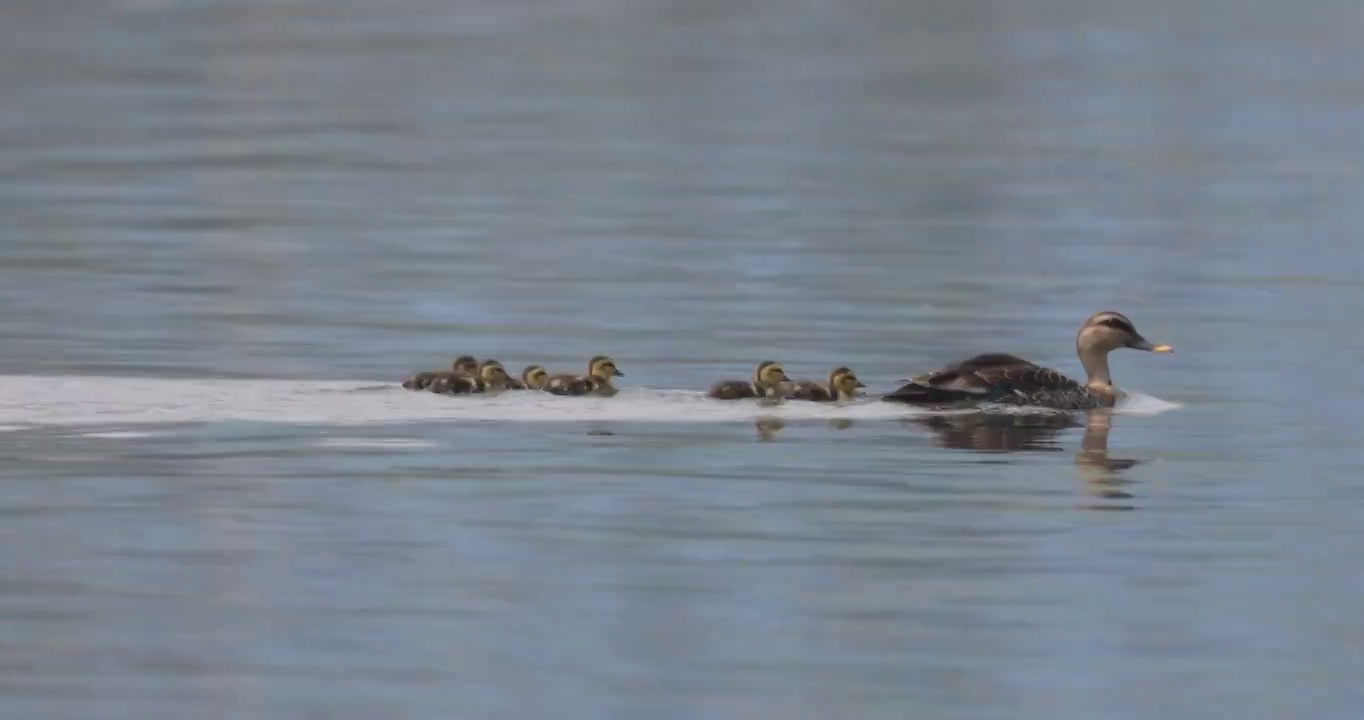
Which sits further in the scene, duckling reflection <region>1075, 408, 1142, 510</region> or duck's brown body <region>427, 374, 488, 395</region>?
duck's brown body <region>427, 374, 488, 395</region>

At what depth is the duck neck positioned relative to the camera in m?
17.2

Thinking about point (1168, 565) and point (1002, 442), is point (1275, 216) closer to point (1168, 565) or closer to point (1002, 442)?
point (1002, 442)

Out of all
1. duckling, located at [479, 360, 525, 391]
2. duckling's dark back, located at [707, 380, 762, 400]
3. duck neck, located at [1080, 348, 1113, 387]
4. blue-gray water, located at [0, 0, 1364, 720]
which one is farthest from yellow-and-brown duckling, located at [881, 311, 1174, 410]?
duckling, located at [479, 360, 525, 391]

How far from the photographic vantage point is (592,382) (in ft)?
52.6

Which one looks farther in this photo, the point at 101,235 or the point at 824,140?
the point at 824,140

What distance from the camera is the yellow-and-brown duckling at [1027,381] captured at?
1611cm

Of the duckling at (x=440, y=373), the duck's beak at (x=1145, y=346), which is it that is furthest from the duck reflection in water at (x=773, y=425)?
the duck's beak at (x=1145, y=346)

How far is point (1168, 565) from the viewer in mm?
12156

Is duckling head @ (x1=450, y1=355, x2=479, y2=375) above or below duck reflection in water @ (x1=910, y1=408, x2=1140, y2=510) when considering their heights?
above

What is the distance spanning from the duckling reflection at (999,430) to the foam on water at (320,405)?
0.80ft

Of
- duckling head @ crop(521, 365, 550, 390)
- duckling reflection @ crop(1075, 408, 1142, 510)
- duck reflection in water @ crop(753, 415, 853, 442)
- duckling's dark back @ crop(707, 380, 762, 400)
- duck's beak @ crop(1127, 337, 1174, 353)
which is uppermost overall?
duck's beak @ crop(1127, 337, 1174, 353)

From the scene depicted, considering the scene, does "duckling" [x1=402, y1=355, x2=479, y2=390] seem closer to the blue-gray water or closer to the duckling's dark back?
the blue-gray water

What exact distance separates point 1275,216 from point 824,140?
875cm

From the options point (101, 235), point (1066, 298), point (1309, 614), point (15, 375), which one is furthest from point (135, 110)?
point (1309, 614)
